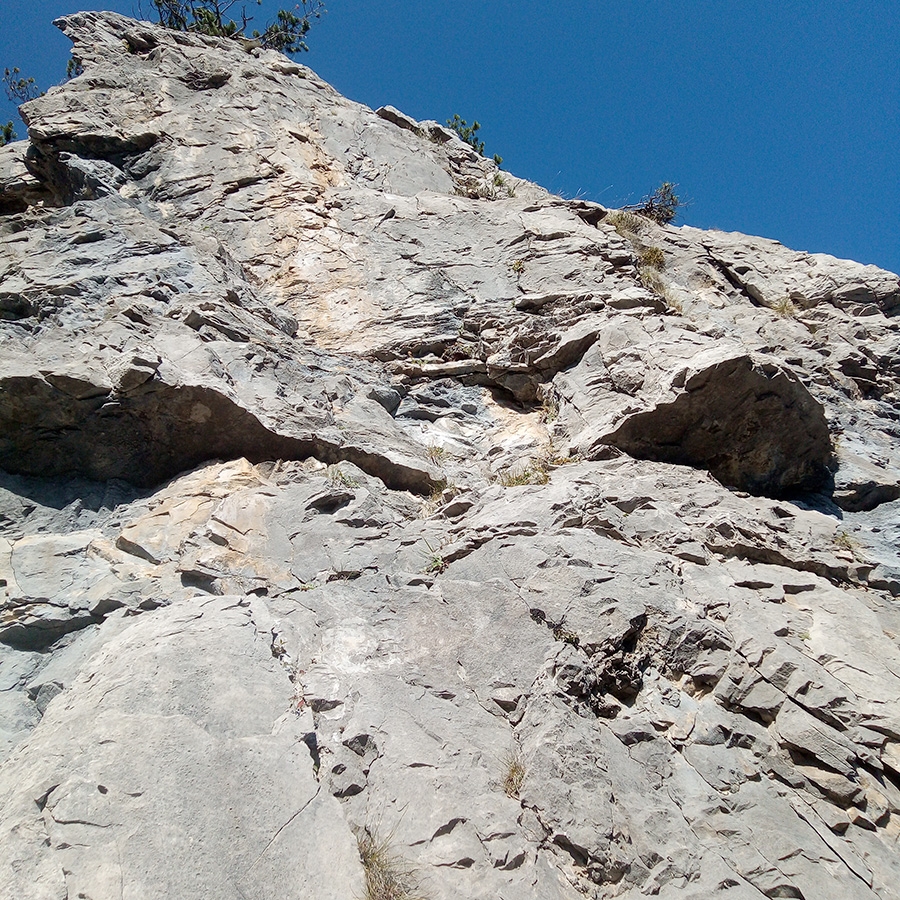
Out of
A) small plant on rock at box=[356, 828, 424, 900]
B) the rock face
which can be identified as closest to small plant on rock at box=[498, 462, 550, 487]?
the rock face

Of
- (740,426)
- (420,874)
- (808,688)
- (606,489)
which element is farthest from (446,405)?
(420,874)

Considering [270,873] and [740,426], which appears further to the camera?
[740,426]

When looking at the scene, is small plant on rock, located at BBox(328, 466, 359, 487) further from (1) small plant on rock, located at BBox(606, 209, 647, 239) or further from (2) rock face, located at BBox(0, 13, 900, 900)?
(1) small plant on rock, located at BBox(606, 209, 647, 239)

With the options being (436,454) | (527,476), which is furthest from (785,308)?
(436,454)

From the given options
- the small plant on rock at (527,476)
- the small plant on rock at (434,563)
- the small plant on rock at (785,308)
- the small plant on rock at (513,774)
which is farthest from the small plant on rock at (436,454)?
the small plant on rock at (785,308)

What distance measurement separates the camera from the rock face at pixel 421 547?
3.62m

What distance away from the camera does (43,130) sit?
1059 cm

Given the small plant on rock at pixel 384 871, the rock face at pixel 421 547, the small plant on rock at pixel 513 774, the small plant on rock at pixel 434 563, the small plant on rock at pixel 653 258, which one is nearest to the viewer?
the small plant on rock at pixel 384 871

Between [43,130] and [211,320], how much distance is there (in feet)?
19.5

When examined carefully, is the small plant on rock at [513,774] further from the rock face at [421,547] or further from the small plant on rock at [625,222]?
the small plant on rock at [625,222]

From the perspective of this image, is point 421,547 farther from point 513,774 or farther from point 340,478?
point 513,774

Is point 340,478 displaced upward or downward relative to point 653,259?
downward

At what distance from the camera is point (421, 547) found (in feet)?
19.1

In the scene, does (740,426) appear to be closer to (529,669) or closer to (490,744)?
(529,669)
